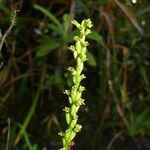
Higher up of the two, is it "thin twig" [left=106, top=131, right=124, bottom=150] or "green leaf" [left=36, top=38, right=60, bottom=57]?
"green leaf" [left=36, top=38, right=60, bottom=57]

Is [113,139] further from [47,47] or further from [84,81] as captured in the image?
[47,47]

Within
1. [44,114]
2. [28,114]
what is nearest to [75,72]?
[28,114]

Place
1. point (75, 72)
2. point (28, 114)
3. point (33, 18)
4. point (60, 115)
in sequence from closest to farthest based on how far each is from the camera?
point (75, 72), point (28, 114), point (60, 115), point (33, 18)

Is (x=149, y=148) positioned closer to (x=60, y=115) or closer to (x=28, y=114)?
(x=60, y=115)

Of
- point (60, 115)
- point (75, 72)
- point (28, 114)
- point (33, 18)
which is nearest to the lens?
point (75, 72)

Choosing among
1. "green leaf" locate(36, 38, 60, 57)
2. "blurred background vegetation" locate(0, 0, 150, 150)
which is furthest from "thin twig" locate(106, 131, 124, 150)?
"green leaf" locate(36, 38, 60, 57)

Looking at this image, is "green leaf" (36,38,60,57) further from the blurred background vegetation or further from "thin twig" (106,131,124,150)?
"thin twig" (106,131,124,150)

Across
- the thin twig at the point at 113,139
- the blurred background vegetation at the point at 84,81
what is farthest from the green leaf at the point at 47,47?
the thin twig at the point at 113,139

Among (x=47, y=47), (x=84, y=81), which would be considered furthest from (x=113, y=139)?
(x=47, y=47)
